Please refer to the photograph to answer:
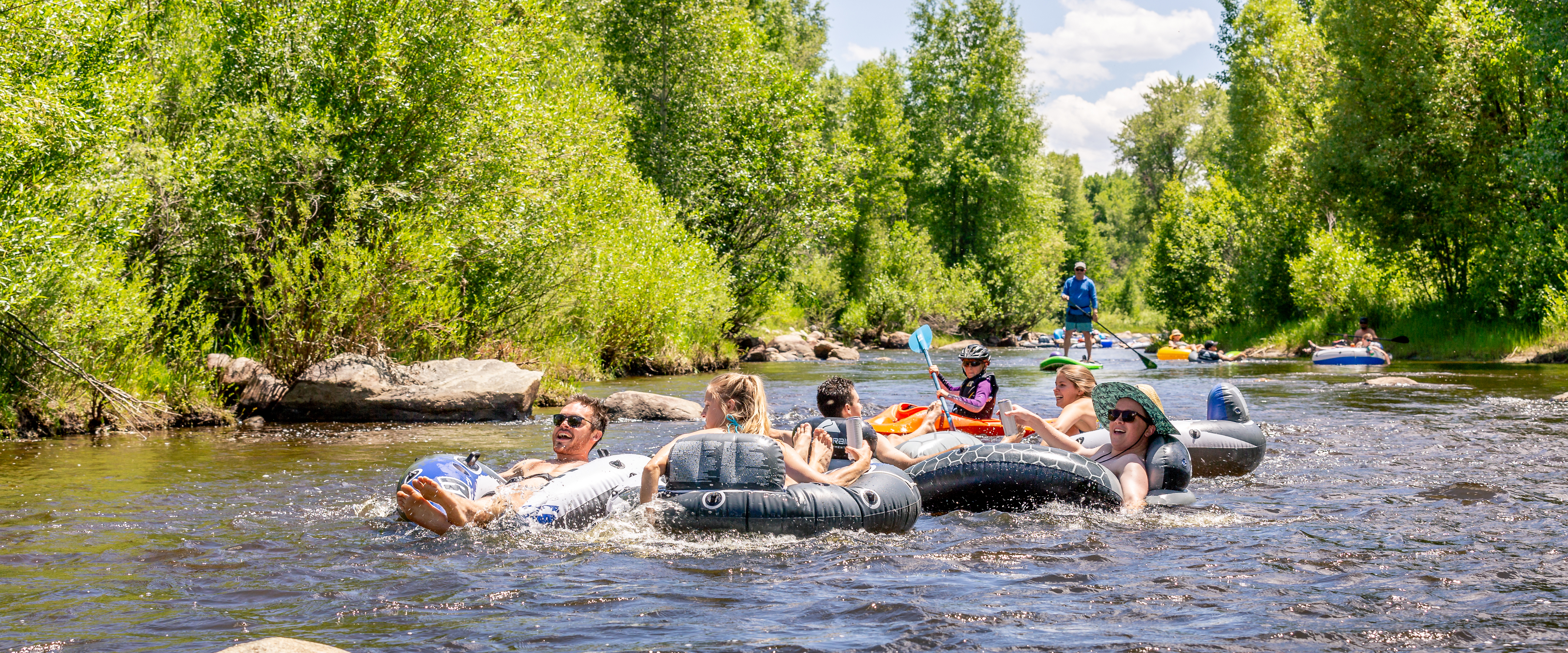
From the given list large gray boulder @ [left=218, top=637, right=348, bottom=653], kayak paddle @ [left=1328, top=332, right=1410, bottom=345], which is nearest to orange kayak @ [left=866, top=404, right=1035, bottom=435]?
large gray boulder @ [left=218, top=637, right=348, bottom=653]

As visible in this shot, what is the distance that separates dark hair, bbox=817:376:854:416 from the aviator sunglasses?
1.76 m

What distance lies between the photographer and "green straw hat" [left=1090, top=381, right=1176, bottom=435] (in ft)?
24.1

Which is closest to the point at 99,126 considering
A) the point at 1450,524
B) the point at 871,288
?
the point at 1450,524

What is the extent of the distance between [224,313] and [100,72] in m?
3.88

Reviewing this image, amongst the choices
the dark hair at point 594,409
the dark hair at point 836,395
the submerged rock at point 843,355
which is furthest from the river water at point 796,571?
the submerged rock at point 843,355

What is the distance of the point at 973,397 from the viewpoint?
10523 mm

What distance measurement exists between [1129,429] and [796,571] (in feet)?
9.25

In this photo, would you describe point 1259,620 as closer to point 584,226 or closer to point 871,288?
point 584,226

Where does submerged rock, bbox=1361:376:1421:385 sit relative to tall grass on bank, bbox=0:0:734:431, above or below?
below

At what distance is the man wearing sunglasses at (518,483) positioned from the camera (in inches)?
250

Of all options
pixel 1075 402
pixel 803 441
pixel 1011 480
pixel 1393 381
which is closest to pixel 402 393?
pixel 803 441

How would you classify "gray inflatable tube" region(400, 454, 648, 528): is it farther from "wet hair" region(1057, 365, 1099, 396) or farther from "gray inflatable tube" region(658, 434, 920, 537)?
"wet hair" region(1057, 365, 1099, 396)

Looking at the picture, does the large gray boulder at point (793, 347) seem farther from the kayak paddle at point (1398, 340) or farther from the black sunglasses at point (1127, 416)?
the black sunglasses at point (1127, 416)

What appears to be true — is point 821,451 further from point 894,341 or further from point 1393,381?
point 894,341
